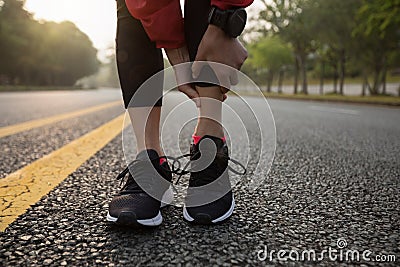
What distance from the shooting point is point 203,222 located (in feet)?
3.64

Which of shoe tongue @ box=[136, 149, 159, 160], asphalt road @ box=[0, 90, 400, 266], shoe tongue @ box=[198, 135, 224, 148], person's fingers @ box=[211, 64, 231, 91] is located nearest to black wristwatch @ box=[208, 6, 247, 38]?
person's fingers @ box=[211, 64, 231, 91]

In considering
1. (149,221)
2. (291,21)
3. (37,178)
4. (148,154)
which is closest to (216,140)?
(148,154)

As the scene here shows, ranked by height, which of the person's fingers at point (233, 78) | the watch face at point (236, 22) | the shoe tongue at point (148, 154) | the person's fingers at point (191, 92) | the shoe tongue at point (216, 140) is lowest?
the shoe tongue at point (148, 154)

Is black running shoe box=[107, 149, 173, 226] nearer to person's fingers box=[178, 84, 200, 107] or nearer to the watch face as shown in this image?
person's fingers box=[178, 84, 200, 107]

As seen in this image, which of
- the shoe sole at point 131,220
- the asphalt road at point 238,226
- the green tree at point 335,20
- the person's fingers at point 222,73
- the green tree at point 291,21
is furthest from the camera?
the green tree at point 291,21

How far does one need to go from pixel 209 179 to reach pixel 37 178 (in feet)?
2.85

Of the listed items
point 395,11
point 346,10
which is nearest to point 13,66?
point 346,10

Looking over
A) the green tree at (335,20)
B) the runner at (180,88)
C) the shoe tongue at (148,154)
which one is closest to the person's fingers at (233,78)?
the runner at (180,88)

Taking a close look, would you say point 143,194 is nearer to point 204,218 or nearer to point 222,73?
point 204,218

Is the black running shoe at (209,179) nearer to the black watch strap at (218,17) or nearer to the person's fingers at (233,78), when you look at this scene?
the person's fingers at (233,78)

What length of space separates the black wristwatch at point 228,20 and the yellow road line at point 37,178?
2.89 feet

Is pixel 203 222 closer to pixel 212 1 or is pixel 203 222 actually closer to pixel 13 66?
pixel 212 1

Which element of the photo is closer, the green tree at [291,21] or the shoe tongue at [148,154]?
the shoe tongue at [148,154]

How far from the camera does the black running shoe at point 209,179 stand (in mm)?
1174
